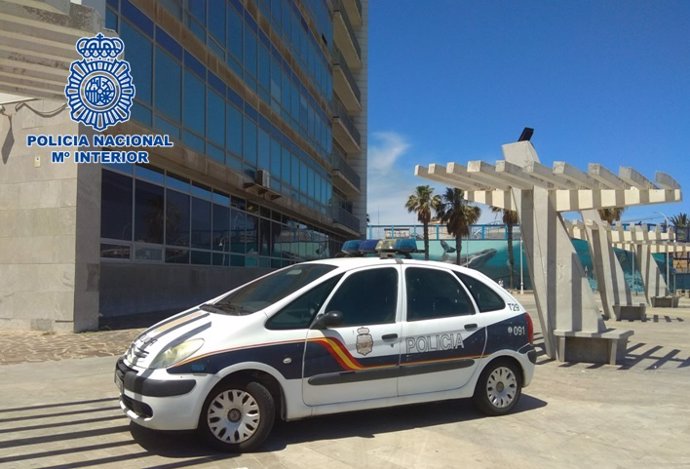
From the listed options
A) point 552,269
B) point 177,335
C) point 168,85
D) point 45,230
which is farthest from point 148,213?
point 177,335

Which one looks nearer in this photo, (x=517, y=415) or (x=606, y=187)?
(x=517, y=415)

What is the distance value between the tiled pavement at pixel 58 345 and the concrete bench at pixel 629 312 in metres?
15.3

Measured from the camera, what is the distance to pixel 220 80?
18.5m

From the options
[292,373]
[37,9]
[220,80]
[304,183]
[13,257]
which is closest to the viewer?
[37,9]

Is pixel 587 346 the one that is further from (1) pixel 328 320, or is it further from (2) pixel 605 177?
(1) pixel 328 320

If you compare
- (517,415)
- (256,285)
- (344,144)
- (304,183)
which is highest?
(344,144)

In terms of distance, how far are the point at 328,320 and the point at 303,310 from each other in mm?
278

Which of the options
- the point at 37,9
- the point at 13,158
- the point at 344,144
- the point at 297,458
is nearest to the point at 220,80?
the point at 13,158

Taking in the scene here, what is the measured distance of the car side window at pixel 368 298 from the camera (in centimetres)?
547

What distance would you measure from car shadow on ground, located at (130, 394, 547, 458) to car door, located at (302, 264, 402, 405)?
425 mm

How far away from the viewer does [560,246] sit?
9.88 metres

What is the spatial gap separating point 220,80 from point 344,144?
24.0 m

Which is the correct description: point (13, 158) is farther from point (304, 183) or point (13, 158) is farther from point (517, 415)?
point (304, 183)

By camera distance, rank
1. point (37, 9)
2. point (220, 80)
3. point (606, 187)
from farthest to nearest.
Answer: point (220, 80)
point (606, 187)
point (37, 9)
